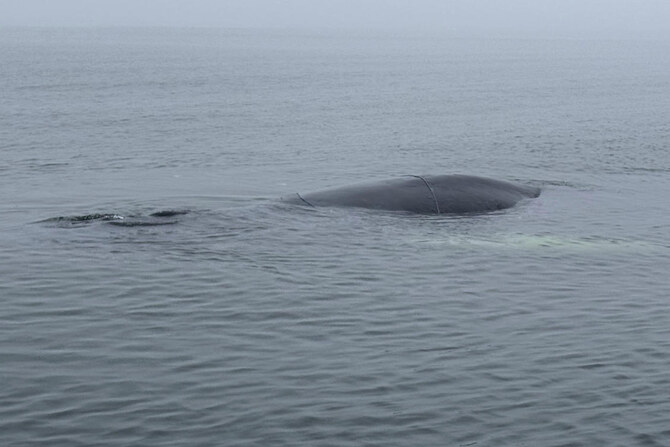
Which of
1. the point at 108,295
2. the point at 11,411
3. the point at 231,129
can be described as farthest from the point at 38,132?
the point at 11,411

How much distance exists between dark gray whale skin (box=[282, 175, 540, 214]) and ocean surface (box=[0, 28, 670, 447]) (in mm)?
566

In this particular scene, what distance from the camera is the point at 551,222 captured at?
2714 centimetres

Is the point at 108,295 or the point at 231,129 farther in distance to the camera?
the point at 231,129

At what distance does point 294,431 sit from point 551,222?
14.9 m

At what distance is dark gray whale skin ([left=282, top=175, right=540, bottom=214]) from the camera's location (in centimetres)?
2697

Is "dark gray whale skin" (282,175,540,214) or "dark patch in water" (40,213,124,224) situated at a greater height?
"dark gray whale skin" (282,175,540,214)

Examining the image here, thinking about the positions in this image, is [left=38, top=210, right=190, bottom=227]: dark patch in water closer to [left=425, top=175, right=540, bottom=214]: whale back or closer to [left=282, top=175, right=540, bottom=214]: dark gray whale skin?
[left=282, top=175, right=540, bottom=214]: dark gray whale skin

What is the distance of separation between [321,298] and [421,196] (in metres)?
8.07

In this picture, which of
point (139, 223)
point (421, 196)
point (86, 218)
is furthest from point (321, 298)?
point (421, 196)

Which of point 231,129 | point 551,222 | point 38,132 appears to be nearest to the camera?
point 551,222

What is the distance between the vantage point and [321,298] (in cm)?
1980

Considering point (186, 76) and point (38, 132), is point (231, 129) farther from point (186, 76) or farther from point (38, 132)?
point (186, 76)

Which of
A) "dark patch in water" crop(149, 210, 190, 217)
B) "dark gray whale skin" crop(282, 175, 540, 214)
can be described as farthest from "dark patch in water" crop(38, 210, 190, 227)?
"dark gray whale skin" crop(282, 175, 540, 214)

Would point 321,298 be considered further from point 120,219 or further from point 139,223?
point 120,219
